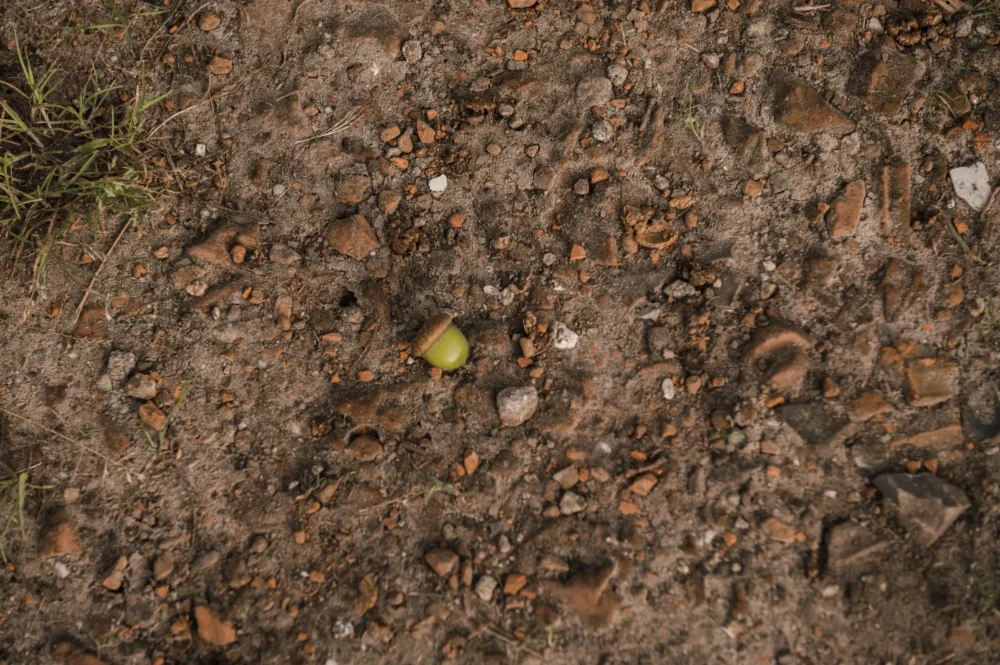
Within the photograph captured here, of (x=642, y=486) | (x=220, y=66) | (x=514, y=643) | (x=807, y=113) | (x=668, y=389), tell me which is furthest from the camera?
(x=220, y=66)

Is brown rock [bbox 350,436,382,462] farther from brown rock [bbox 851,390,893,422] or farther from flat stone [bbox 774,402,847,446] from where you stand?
brown rock [bbox 851,390,893,422]

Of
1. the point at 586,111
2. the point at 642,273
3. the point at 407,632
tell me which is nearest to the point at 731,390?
the point at 642,273

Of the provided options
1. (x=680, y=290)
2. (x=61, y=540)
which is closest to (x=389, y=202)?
(x=680, y=290)

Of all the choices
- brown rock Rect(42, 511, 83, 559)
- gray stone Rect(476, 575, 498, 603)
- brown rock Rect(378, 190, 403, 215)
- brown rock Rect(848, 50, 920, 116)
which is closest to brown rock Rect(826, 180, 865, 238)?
brown rock Rect(848, 50, 920, 116)

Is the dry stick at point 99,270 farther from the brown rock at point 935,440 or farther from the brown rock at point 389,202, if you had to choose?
the brown rock at point 935,440

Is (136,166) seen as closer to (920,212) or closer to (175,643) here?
(175,643)

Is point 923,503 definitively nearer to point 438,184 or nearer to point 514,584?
point 514,584
